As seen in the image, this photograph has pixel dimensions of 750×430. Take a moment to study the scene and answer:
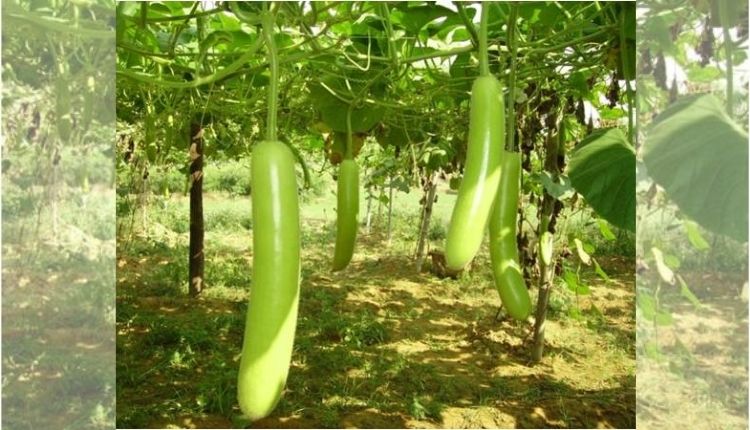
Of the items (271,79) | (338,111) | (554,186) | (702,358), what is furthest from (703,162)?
(554,186)

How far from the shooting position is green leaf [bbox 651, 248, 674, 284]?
2.51ft

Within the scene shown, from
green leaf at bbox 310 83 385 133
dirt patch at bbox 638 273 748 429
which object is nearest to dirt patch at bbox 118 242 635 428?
green leaf at bbox 310 83 385 133

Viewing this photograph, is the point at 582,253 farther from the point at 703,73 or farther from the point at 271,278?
the point at 271,278

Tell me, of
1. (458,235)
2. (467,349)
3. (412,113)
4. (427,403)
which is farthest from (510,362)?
(458,235)

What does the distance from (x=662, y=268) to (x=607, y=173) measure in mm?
672

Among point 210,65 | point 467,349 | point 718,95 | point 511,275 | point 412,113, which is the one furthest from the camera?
point 467,349

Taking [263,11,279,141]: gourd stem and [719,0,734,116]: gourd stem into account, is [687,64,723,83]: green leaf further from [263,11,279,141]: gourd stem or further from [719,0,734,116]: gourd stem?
[263,11,279,141]: gourd stem

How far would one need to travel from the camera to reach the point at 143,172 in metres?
6.10

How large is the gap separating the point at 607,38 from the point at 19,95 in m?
1.45

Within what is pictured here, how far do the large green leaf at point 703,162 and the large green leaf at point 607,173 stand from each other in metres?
0.55

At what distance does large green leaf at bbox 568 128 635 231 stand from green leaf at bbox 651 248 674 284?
577 millimetres

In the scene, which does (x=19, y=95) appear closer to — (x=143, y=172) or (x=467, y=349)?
(x=467, y=349)

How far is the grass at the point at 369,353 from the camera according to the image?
11.3 ft

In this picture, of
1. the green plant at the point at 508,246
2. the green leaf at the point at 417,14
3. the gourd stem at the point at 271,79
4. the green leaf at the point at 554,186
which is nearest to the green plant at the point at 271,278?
the gourd stem at the point at 271,79
